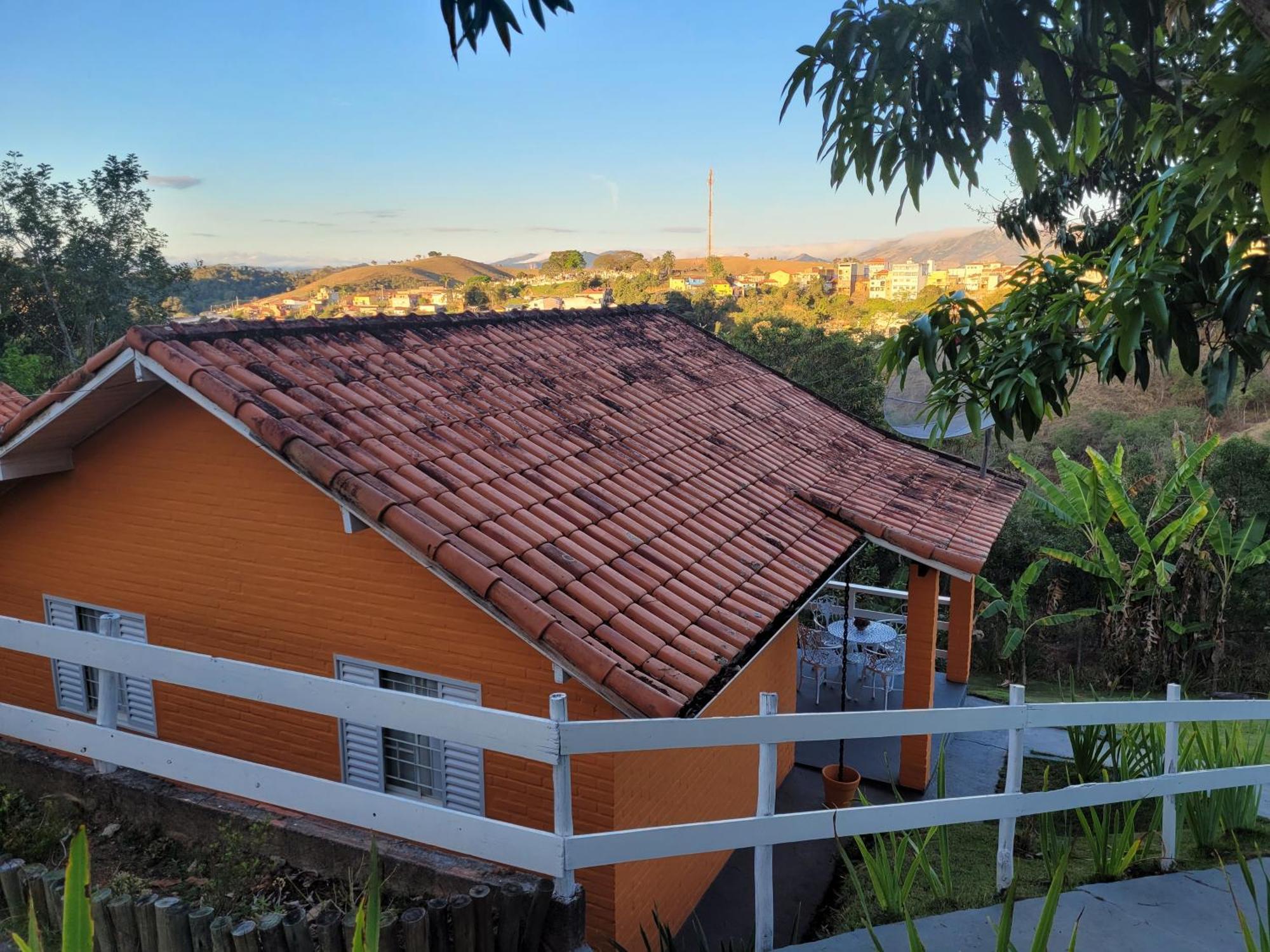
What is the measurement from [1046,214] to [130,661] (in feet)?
37.1

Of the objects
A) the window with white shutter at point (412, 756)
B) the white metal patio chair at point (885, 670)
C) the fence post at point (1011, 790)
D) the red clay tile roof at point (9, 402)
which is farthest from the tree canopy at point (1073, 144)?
the red clay tile roof at point (9, 402)

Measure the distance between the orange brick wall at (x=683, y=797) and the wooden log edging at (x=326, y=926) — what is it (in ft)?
6.92

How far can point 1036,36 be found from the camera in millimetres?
2777

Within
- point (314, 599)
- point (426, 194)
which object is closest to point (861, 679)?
point (314, 599)

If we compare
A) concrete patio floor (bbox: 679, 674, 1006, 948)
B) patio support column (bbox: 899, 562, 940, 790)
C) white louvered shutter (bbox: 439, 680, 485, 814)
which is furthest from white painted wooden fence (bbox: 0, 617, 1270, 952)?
patio support column (bbox: 899, 562, 940, 790)

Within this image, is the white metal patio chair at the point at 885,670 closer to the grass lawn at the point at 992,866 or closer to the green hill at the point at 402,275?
the grass lawn at the point at 992,866

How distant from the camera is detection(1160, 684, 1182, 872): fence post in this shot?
558 cm

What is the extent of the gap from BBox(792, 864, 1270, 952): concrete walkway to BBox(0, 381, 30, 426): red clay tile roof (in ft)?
33.3

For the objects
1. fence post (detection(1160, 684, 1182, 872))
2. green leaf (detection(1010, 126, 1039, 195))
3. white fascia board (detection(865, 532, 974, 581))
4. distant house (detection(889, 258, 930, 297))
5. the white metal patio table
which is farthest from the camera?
distant house (detection(889, 258, 930, 297))

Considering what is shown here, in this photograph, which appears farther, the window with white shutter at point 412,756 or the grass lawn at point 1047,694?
the grass lawn at point 1047,694

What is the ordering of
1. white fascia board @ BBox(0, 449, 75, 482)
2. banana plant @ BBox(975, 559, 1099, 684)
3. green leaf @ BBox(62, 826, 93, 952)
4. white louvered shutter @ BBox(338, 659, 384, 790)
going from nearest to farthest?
green leaf @ BBox(62, 826, 93, 952) → white louvered shutter @ BBox(338, 659, 384, 790) → white fascia board @ BBox(0, 449, 75, 482) → banana plant @ BBox(975, 559, 1099, 684)

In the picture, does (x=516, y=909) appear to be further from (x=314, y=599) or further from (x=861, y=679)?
(x=861, y=679)

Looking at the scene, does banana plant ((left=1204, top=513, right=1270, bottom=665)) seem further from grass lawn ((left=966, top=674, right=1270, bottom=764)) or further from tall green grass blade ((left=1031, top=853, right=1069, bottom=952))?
tall green grass blade ((left=1031, top=853, right=1069, bottom=952))

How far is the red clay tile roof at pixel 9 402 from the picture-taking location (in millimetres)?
9930
